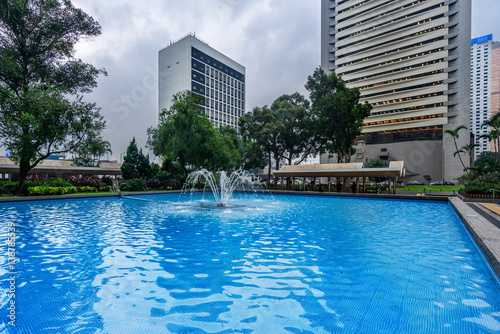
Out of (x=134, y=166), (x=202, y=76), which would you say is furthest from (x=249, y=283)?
(x=202, y=76)

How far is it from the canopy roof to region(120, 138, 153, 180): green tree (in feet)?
52.0

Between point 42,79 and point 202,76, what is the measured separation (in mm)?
53319

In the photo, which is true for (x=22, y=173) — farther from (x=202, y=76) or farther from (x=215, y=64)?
(x=215, y=64)

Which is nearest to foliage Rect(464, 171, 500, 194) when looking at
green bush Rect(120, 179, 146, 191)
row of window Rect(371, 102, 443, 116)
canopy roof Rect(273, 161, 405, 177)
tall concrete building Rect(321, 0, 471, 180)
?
canopy roof Rect(273, 161, 405, 177)

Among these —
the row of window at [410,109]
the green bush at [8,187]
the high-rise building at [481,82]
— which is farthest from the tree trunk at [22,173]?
the high-rise building at [481,82]

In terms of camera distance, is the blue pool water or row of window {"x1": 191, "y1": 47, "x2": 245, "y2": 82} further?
row of window {"x1": 191, "y1": 47, "x2": 245, "y2": 82}

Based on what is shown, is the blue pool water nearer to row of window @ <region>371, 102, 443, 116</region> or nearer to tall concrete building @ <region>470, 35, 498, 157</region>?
row of window @ <region>371, 102, 443, 116</region>

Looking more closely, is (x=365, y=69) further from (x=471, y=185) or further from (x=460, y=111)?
(x=471, y=185)

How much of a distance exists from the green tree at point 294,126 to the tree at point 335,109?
1.34m

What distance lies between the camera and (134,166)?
30312 millimetres

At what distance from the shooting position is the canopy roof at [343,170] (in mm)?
22500

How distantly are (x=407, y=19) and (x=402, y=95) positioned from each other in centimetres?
1571

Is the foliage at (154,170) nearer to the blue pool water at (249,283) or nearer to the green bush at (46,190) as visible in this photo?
the green bush at (46,190)

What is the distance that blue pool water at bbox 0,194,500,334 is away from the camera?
10.4 feet
